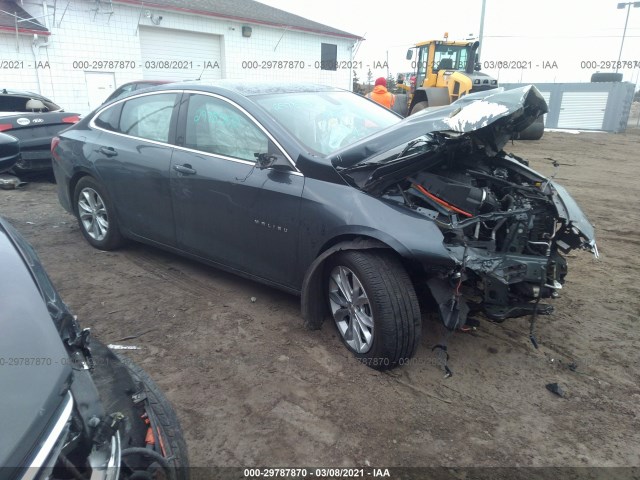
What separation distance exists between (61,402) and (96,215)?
3879 millimetres

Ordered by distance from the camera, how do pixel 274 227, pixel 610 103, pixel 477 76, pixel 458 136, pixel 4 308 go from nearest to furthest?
1. pixel 4 308
2. pixel 458 136
3. pixel 274 227
4. pixel 477 76
5. pixel 610 103

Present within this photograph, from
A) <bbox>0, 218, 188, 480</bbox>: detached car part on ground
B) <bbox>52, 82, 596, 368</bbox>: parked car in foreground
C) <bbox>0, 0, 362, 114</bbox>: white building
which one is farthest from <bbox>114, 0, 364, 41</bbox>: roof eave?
<bbox>0, 218, 188, 480</bbox>: detached car part on ground

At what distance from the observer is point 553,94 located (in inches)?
871

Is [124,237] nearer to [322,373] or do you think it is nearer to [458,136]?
[322,373]

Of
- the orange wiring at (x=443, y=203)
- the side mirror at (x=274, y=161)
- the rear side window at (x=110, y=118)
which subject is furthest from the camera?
the rear side window at (x=110, y=118)

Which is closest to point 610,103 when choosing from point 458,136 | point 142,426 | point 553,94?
point 553,94

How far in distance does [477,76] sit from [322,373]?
1181 cm

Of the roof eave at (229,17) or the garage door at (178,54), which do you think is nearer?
the roof eave at (229,17)

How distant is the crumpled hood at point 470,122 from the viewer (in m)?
2.93

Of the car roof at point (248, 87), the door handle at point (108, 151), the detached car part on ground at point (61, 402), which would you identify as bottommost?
the detached car part on ground at point (61, 402)

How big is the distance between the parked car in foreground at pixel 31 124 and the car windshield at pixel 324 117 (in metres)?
5.20

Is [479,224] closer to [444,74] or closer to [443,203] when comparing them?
[443,203]

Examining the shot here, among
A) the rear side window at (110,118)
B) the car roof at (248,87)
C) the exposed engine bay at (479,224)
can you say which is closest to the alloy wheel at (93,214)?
the rear side window at (110,118)

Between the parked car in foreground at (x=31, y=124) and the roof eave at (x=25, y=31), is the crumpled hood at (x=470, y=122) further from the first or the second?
the roof eave at (x=25, y=31)
